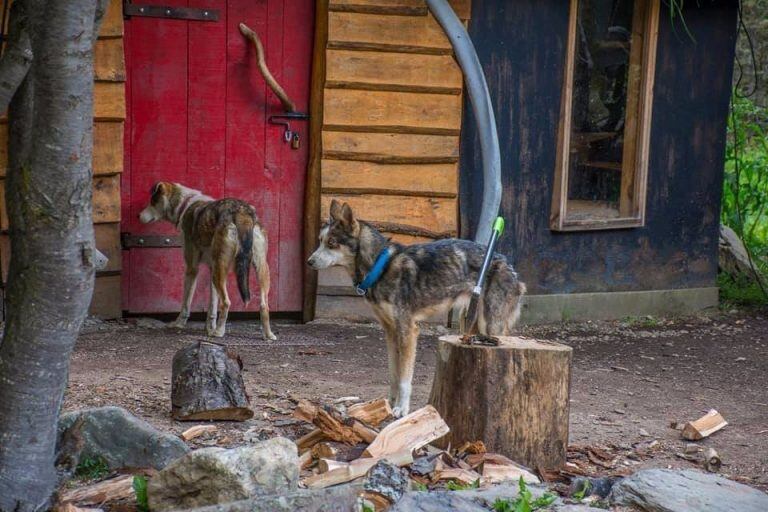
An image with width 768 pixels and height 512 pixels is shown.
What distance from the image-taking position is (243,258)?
28.5 feet

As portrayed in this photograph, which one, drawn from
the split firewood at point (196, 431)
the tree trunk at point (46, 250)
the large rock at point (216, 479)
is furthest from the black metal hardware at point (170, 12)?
the large rock at point (216, 479)

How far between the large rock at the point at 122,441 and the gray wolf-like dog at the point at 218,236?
11.7ft

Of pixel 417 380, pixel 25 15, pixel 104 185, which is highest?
pixel 25 15

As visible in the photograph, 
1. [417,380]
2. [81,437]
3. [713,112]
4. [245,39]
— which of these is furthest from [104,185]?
[713,112]

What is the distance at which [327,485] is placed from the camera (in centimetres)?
464

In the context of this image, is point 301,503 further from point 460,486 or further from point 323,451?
point 323,451

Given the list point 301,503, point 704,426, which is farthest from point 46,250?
point 704,426

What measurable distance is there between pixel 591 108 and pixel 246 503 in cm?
697

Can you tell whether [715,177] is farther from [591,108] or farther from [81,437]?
[81,437]

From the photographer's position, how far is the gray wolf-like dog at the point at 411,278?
6648mm

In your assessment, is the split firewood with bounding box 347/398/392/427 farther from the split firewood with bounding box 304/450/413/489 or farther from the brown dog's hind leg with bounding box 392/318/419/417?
the split firewood with bounding box 304/450/413/489

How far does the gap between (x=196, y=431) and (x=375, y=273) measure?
161 cm

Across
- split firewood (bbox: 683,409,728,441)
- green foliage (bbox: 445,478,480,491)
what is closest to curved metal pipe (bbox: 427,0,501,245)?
split firewood (bbox: 683,409,728,441)

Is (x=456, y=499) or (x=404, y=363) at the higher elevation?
(x=404, y=363)
